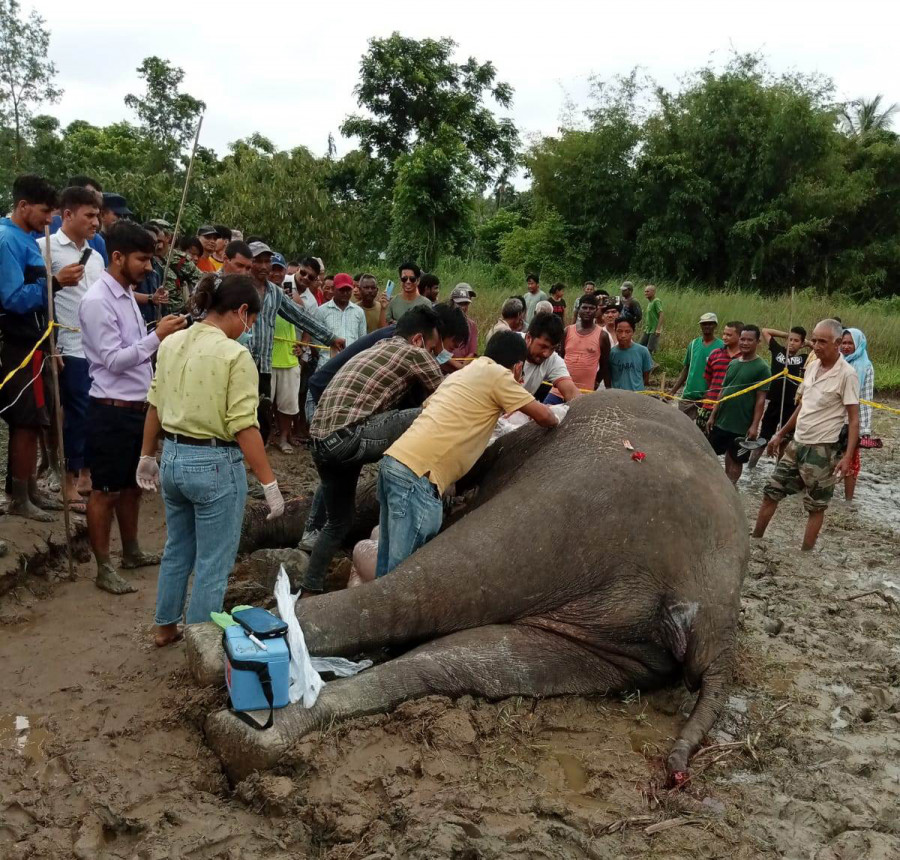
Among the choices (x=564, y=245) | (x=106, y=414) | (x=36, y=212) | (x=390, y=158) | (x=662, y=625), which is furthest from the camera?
(x=564, y=245)

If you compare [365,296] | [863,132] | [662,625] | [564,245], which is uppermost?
[863,132]

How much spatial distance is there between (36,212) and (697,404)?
601 centimetres

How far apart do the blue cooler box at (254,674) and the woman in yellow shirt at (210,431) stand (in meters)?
0.65

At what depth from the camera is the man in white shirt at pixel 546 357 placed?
4363 millimetres

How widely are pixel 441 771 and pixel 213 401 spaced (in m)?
1.69

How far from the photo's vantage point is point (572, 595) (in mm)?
3750

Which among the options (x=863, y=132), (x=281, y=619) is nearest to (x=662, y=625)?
(x=281, y=619)

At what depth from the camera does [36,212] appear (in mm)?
4664

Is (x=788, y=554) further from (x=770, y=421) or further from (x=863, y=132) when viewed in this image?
(x=863, y=132)

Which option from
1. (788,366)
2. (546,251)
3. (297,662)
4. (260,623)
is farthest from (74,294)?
(546,251)

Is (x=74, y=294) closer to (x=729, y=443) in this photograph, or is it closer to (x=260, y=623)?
(x=260, y=623)

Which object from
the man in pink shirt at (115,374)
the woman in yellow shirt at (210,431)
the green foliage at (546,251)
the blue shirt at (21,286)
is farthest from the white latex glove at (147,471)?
the green foliage at (546,251)

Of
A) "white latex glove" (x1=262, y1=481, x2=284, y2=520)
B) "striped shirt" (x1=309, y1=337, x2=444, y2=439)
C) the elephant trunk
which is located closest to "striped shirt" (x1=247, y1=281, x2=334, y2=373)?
"striped shirt" (x1=309, y1=337, x2=444, y2=439)

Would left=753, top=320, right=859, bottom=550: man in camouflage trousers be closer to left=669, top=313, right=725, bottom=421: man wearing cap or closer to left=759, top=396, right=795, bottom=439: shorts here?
left=669, top=313, right=725, bottom=421: man wearing cap
